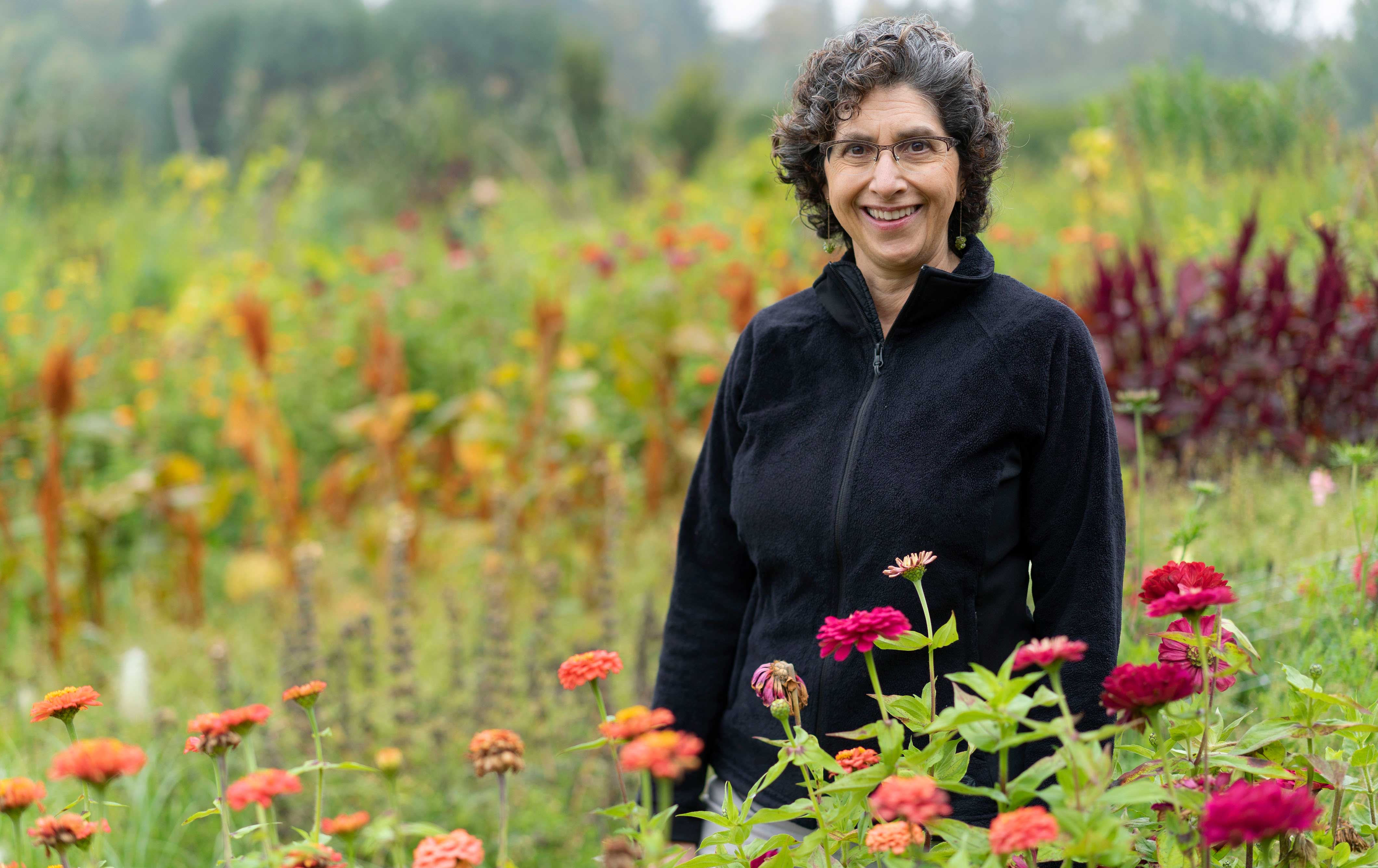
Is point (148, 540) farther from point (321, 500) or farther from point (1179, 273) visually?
point (1179, 273)

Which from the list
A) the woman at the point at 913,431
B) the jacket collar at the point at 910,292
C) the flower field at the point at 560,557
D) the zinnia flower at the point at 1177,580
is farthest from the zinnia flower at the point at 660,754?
the jacket collar at the point at 910,292

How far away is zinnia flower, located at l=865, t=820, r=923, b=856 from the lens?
795 millimetres

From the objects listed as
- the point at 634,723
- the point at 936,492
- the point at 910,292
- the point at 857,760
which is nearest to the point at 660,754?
the point at 634,723

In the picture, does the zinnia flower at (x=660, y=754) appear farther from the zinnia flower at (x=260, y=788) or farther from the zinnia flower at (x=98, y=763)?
the zinnia flower at (x=98, y=763)

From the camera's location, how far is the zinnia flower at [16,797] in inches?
33.8

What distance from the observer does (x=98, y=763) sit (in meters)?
0.83

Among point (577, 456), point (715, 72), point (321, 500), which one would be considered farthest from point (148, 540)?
point (715, 72)

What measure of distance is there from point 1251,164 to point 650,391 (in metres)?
4.05

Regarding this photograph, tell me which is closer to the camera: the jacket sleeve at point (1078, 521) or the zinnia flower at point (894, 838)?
the zinnia flower at point (894, 838)

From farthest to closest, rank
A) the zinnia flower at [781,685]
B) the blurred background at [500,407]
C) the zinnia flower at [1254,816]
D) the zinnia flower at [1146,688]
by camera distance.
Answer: the blurred background at [500,407] → the zinnia flower at [781,685] → the zinnia flower at [1146,688] → the zinnia flower at [1254,816]

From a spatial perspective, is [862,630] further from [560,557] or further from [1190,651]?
[560,557]

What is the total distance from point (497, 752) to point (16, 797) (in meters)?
0.39

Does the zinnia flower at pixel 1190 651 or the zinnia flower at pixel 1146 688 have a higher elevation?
A: the zinnia flower at pixel 1146 688

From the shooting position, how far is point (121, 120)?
17.7 meters
